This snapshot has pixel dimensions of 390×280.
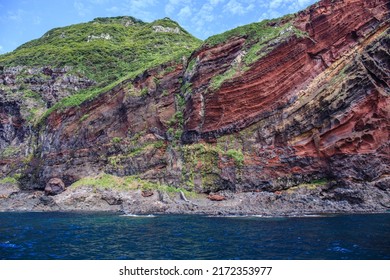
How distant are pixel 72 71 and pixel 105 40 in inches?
1051

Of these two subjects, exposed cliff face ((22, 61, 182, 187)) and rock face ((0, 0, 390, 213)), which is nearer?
rock face ((0, 0, 390, 213))

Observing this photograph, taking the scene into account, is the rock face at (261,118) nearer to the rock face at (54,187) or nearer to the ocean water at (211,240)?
the rock face at (54,187)

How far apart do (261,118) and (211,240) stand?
26.7 m

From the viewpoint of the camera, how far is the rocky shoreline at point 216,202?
33.5 metres

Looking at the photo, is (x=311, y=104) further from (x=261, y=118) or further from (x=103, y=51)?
(x=103, y=51)

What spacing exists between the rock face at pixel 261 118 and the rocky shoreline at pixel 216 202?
35 centimetres

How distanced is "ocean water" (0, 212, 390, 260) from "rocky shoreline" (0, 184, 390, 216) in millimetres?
4944

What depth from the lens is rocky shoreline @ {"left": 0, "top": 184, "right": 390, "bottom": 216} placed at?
3353 cm

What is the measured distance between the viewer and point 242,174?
42.4 meters

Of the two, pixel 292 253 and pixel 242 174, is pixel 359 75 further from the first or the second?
pixel 292 253

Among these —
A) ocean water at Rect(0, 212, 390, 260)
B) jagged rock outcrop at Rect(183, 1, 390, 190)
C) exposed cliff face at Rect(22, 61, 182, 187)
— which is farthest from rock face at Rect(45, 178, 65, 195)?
ocean water at Rect(0, 212, 390, 260)

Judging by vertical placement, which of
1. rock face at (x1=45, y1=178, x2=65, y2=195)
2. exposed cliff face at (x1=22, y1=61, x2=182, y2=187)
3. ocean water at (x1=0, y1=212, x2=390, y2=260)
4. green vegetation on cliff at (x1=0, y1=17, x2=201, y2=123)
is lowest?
ocean water at (x1=0, y1=212, x2=390, y2=260)

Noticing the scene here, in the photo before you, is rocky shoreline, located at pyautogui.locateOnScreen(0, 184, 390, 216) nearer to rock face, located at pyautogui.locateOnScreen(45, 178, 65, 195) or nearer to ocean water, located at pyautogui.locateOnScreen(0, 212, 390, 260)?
rock face, located at pyautogui.locateOnScreen(45, 178, 65, 195)

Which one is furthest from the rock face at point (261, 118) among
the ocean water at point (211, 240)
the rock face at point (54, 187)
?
the ocean water at point (211, 240)
